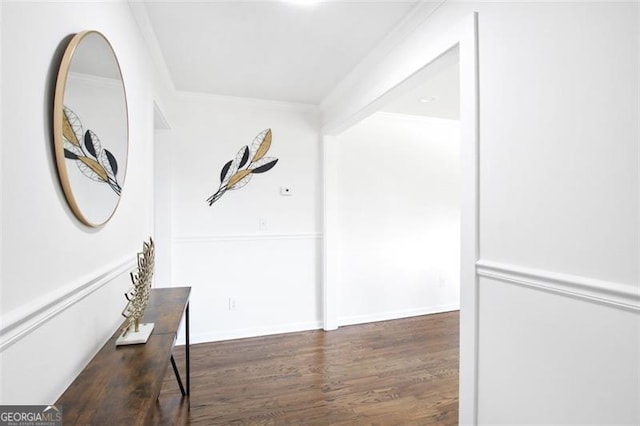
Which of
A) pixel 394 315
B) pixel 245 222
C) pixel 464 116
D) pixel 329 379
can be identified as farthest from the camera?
pixel 394 315

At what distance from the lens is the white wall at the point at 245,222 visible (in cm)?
311

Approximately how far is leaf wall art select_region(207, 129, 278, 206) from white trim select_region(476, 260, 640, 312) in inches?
96.5

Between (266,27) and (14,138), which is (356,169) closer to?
(266,27)

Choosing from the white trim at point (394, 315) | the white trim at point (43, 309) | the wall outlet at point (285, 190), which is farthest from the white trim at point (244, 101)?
the white trim at point (394, 315)

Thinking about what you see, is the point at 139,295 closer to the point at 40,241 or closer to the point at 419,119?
the point at 40,241

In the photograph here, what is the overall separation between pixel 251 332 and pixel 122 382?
244 cm

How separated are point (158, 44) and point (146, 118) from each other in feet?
1.95

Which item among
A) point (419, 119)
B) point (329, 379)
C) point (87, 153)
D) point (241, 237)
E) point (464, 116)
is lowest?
point (329, 379)

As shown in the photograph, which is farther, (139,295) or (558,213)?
(139,295)

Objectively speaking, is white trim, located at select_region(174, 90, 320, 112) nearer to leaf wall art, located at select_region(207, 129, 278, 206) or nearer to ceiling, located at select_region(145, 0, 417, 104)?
ceiling, located at select_region(145, 0, 417, 104)

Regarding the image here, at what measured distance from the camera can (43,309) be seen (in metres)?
0.83

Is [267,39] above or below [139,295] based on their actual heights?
above

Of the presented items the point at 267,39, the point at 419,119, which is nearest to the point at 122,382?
the point at 267,39

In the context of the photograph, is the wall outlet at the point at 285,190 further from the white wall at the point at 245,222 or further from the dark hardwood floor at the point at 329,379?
the dark hardwood floor at the point at 329,379
